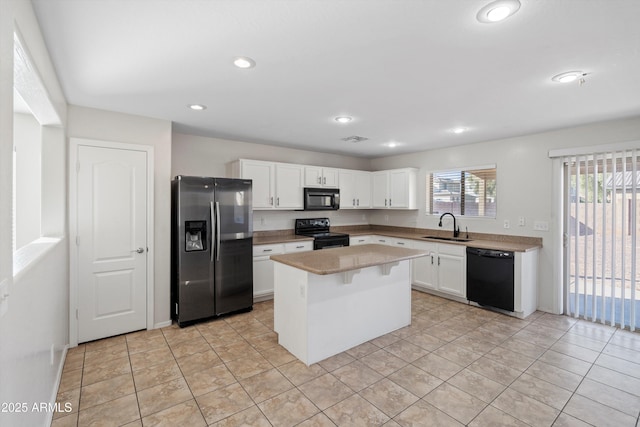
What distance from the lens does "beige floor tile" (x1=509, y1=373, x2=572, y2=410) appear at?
2162mm

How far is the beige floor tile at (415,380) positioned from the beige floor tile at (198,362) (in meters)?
1.54

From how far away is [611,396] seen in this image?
2.23m

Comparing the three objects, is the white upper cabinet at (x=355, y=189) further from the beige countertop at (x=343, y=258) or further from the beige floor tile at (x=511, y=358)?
the beige floor tile at (x=511, y=358)

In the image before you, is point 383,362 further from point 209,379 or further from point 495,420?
point 209,379

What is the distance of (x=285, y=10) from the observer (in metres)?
1.54

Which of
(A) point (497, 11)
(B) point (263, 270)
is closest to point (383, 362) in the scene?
(B) point (263, 270)

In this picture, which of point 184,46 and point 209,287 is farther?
point 209,287

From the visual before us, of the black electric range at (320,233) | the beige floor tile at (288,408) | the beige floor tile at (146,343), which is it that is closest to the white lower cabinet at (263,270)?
the black electric range at (320,233)

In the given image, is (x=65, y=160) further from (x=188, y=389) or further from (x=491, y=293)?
(x=491, y=293)

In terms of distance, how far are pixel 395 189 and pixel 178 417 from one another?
15.2ft

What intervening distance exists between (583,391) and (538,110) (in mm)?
2521

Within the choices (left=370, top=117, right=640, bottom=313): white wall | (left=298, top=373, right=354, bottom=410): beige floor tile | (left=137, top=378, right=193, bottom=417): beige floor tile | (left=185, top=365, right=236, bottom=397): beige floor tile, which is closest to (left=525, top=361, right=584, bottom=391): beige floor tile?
(left=298, top=373, right=354, bottom=410): beige floor tile

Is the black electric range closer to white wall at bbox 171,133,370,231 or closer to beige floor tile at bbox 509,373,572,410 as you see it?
white wall at bbox 171,133,370,231

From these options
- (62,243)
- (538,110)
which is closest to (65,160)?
(62,243)
